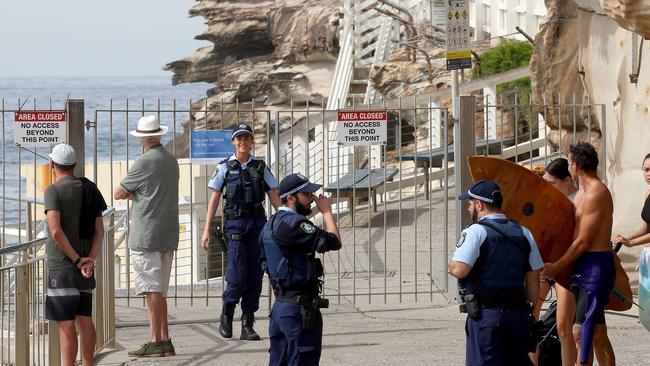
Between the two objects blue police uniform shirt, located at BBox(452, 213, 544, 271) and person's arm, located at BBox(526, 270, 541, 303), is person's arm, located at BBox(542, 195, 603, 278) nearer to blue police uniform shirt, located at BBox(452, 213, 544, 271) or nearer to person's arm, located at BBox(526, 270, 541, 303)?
person's arm, located at BBox(526, 270, 541, 303)

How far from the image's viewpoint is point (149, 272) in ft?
36.3

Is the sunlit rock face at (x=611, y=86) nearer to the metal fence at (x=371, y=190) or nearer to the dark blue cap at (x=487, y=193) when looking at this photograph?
the metal fence at (x=371, y=190)

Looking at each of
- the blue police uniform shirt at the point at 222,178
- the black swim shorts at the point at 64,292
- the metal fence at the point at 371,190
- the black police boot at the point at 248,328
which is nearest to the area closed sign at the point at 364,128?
the metal fence at the point at 371,190

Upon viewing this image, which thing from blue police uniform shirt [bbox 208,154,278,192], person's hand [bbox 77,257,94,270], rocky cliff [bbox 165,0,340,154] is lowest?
person's hand [bbox 77,257,94,270]

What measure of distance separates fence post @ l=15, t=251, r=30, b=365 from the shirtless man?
3333 mm

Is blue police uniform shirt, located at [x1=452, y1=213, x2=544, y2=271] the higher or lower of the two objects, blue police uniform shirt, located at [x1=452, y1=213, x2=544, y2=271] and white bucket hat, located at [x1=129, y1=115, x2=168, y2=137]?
the lower

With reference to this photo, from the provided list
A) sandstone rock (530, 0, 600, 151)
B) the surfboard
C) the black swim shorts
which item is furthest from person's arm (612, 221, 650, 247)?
sandstone rock (530, 0, 600, 151)

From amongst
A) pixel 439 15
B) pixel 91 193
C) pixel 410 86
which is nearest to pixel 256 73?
pixel 439 15

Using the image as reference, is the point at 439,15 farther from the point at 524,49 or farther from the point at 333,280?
the point at 333,280

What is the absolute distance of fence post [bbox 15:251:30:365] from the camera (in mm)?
9383

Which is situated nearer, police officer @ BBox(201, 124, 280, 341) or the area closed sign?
police officer @ BBox(201, 124, 280, 341)

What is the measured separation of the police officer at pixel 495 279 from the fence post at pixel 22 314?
115 inches

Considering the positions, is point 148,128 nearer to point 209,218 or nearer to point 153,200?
point 153,200

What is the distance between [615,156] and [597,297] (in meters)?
4.98
